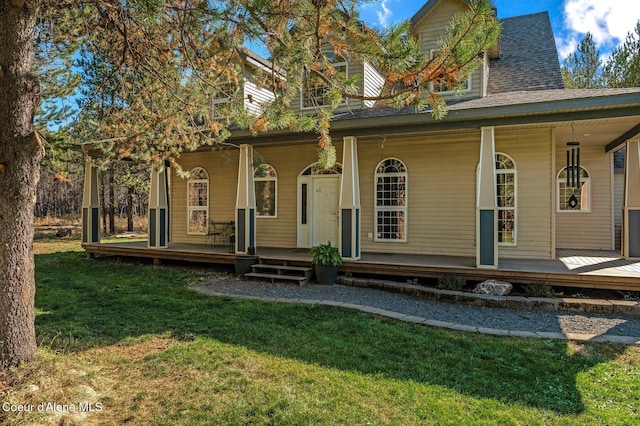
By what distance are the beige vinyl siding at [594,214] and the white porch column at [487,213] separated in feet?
14.3

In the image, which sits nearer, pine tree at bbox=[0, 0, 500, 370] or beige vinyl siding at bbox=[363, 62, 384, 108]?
pine tree at bbox=[0, 0, 500, 370]

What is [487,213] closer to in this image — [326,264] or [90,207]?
[326,264]

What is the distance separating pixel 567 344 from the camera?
4047 millimetres

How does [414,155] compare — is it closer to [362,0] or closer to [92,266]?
[362,0]

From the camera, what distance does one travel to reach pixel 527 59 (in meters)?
9.75

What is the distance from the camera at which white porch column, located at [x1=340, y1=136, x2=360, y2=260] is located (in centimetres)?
752

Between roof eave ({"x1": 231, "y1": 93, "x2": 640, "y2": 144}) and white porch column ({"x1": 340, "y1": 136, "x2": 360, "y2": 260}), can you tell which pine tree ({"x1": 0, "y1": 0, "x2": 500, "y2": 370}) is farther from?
white porch column ({"x1": 340, "y1": 136, "x2": 360, "y2": 260})

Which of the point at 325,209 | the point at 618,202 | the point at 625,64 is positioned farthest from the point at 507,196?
the point at 625,64

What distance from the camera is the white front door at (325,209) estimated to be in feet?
30.8

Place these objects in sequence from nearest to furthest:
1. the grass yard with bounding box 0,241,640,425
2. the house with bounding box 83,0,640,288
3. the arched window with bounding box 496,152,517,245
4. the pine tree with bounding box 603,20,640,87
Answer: the grass yard with bounding box 0,241,640,425 < the house with bounding box 83,0,640,288 < the arched window with bounding box 496,152,517,245 < the pine tree with bounding box 603,20,640,87

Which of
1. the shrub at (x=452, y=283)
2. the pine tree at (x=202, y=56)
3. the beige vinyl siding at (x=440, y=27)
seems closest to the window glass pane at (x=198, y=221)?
the pine tree at (x=202, y=56)

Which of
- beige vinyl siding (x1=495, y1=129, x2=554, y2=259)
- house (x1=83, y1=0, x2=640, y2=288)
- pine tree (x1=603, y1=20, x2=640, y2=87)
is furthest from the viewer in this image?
pine tree (x1=603, y1=20, x2=640, y2=87)

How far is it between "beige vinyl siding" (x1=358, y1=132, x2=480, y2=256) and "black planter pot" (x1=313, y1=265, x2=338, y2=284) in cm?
204

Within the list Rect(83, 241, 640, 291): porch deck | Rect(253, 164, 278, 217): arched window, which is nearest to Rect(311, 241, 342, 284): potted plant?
Rect(83, 241, 640, 291): porch deck
